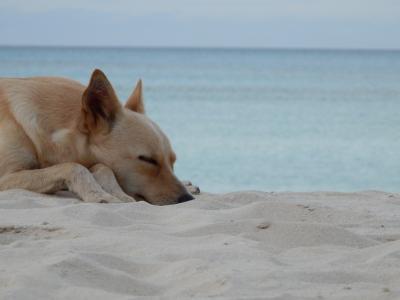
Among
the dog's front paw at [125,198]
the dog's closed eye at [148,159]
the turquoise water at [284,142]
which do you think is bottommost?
the turquoise water at [284,142]

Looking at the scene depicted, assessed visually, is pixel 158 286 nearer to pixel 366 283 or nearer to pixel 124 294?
pixel 124 294

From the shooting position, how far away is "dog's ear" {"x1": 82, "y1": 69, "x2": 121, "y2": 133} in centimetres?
555

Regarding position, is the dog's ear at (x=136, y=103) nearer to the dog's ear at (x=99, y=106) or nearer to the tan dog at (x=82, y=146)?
the tan dog at (x=82, y=146)

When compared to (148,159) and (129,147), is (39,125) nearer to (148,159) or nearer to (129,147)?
(129,147)

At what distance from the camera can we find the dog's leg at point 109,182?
5.48m

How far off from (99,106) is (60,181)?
52 centimetres

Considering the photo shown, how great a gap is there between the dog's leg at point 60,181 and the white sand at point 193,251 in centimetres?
11

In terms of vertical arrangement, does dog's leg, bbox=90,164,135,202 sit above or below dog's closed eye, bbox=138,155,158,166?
below

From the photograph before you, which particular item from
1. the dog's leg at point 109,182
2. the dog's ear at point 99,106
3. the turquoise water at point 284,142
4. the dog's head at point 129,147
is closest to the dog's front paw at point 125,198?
the dog's leg at point 109,182

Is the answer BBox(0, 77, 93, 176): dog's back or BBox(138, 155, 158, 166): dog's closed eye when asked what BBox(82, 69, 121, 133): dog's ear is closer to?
BBox(0, 77, 93, 176): dog's back

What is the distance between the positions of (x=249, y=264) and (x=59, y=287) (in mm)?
814

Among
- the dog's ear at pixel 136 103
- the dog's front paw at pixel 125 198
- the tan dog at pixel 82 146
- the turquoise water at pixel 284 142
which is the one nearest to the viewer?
the dog's front paw at pixel 125 198

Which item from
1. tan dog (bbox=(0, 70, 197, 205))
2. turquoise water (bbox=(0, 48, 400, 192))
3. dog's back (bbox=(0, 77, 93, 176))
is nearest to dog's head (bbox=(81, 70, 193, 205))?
tan dog (bbox=(0, 70, 197, 205))

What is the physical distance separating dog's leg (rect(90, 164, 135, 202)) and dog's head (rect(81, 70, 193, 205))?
0.30ft
